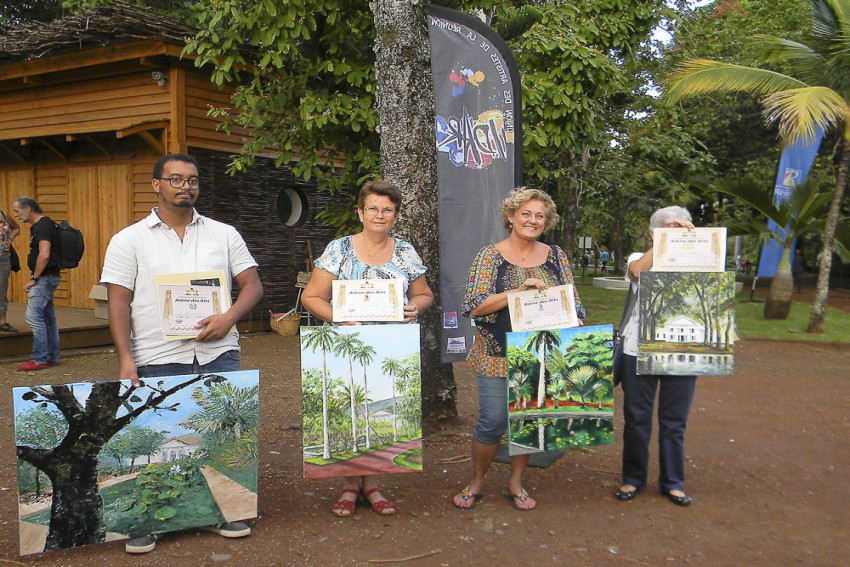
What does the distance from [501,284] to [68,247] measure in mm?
6303

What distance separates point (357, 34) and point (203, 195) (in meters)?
3.83

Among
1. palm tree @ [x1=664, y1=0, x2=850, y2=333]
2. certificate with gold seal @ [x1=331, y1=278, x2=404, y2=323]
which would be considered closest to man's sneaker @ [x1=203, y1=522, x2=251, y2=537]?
certificate with gold seal @ [x1=331, y1=278, x2=404, y2=323]

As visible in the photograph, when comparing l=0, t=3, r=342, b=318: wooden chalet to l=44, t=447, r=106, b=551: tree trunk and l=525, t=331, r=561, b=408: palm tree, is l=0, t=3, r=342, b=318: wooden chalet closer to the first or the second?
l=44, t=447, r=106, b=551: tree trunk

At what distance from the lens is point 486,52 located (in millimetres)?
5535

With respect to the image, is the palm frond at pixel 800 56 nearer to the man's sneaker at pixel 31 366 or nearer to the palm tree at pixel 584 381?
the palm tree at pixel 584 381

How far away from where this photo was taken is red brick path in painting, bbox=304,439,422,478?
3.78 m

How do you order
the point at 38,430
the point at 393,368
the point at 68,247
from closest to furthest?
the point at 38,430 < the point at 393,368 < the point at 68,247

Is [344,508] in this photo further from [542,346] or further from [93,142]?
[93,142]

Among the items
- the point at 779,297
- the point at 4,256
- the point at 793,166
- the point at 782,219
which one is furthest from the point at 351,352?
the point at 793,166

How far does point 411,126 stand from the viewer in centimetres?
565

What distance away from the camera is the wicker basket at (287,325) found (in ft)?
38.7

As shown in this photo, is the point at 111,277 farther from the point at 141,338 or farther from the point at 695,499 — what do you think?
the point at 695,499

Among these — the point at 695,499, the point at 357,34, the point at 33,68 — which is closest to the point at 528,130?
the point at 357,34

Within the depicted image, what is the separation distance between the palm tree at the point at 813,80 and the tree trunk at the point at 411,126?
25.0 ft
